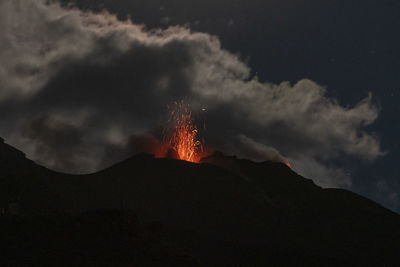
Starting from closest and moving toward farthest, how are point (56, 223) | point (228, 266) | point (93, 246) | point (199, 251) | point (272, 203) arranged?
point (93, 246)
point (56, 223)
point (228, 266)
point (199, 251)
point (272, 203)

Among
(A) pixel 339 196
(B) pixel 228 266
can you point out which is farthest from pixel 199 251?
(A) pixel 339 196

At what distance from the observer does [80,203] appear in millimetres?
100875

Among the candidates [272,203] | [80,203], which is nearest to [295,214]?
[272,203]

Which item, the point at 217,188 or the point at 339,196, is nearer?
the point at 217,188

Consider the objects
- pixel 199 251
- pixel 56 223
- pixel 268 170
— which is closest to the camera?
pixel 56 223

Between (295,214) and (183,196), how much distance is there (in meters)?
26.2

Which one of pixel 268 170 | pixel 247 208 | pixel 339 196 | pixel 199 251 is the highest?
pixel 268 170

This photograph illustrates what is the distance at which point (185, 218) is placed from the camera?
92938 mm

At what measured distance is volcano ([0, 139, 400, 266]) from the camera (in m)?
42.4

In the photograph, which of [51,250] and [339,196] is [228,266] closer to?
[51,250]

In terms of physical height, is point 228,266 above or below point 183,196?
below

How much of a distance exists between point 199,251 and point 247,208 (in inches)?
1466

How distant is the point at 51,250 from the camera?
39.1 m

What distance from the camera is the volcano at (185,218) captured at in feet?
139
